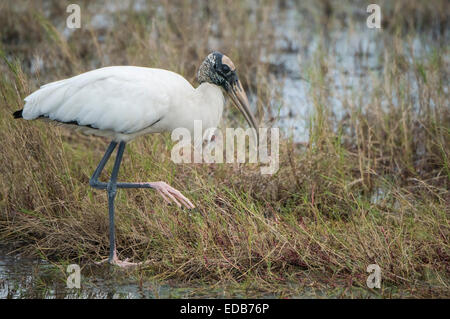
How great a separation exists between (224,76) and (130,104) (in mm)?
622

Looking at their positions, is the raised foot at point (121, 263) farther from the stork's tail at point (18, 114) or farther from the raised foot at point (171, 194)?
the stork's tail at point (18, 114)

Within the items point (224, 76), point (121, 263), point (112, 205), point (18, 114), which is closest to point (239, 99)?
point (224, 76)

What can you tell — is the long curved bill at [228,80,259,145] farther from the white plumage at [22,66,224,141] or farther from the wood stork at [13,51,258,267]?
the white plumage at [22,66,224,141]

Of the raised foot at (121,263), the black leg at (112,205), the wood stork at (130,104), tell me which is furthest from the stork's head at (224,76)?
the raised foot at (121,263)

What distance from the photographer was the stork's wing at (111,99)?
15.2 ft

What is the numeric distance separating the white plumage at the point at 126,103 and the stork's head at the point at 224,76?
0.09 meters

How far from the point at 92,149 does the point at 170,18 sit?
3587 mm

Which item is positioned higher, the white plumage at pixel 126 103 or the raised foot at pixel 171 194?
the white plumage at pixel 126 103

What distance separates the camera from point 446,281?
4.19 metres

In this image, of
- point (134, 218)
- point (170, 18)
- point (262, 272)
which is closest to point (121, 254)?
point (134, 218)

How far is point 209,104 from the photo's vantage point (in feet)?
15.7
